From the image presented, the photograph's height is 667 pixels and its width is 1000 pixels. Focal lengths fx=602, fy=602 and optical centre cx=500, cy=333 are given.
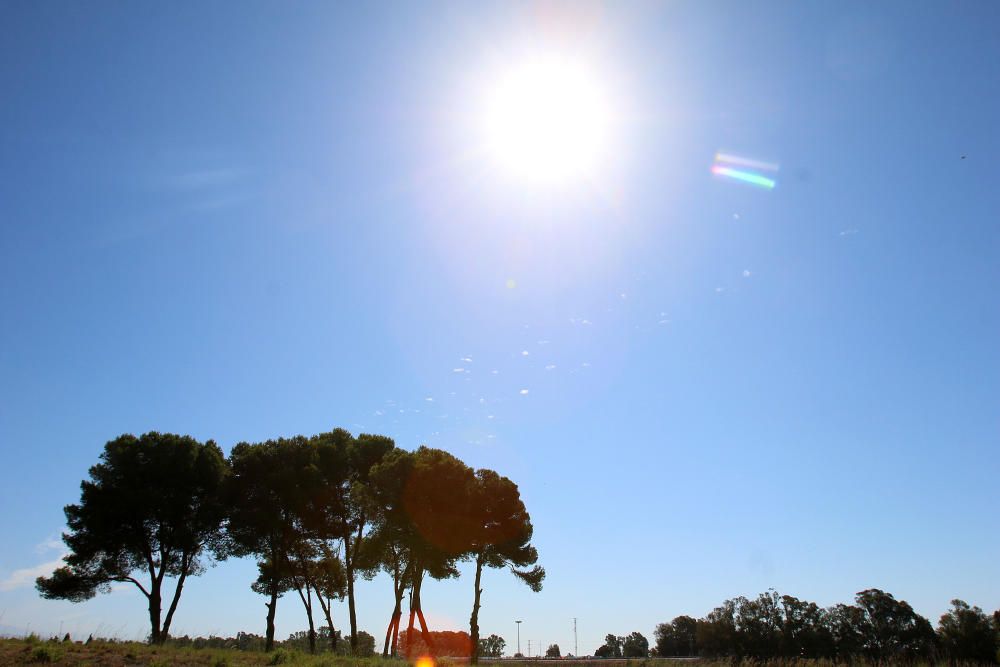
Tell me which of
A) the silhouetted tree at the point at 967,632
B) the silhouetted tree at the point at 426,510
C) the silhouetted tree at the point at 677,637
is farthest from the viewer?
the silhouetted tree at the point at 677,637

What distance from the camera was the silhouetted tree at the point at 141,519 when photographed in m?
26.8

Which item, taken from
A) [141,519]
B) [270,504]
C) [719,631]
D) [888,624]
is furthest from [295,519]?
[888,624]

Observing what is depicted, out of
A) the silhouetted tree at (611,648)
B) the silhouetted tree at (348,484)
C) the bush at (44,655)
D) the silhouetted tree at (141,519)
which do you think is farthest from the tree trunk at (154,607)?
the silhouetted tree at (611,648)

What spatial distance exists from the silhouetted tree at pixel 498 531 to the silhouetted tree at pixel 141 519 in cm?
1217

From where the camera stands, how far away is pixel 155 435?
92.6ft

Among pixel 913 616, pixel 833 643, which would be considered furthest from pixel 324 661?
pixel 913 616

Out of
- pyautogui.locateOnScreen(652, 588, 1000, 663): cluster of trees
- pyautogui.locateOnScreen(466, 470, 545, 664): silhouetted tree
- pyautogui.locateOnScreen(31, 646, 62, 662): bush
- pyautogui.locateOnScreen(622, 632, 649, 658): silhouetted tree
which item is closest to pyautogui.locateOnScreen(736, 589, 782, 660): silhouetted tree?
pyautogui.locateOnScreen(652, 588, 1000, 663): cluster of trees

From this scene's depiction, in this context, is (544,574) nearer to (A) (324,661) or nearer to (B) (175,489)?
(A) (324,661)

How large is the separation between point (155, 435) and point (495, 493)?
1622 centimetres

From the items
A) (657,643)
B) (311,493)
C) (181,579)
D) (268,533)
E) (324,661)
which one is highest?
(311,493)

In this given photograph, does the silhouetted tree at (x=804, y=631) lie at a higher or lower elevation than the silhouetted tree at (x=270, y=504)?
lower

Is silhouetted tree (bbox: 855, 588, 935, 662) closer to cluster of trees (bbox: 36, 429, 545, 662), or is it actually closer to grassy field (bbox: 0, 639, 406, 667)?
cluster of trees (bbox: 36, 429, 545, 662)

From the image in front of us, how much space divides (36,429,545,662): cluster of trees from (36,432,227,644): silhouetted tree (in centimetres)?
5

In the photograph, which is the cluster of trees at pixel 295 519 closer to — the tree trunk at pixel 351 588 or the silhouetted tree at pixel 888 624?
the tree trunk at pixel 351 588
